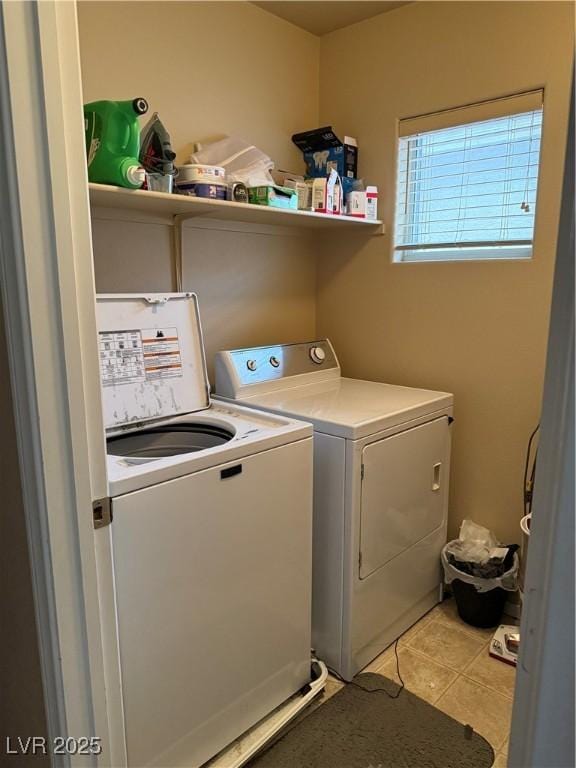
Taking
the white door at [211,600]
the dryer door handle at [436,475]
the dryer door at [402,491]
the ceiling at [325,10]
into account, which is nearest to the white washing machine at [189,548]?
the white door at [211,600]

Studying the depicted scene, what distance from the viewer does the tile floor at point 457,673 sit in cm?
180

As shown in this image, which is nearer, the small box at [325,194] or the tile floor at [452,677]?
the tile floor at [452,677]

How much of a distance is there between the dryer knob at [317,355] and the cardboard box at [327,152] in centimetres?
81

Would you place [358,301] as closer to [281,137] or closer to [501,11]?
[281,137]

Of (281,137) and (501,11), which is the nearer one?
(501,11)

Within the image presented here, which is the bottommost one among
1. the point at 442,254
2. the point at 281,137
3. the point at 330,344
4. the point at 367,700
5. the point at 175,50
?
the point at 367,700

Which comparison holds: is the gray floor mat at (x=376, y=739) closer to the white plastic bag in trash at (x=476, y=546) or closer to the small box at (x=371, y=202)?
the white plastic bag in trash at (x=476, y=546)

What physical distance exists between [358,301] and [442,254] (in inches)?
18.4

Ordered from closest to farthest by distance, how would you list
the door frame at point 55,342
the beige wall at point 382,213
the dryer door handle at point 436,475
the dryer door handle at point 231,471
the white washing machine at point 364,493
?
the door frame at point 55,342
the dryer door handle at point 231,471
the white washing machine at point 364,493
the beige wall at point 382,213
the dryer door handle at point 436,475

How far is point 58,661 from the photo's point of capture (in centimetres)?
105

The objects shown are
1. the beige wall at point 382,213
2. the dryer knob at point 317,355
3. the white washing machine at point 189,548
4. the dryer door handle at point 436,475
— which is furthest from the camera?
the dryer knob at point 317,355

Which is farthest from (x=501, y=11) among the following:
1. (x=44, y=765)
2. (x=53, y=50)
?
(x=44, y=765)

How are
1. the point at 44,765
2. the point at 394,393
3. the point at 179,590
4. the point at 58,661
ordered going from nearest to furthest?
the point at 58,661
the point at 44,765
the point at 179,590
the point at 394,393

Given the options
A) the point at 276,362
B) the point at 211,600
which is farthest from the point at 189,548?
the point at 276,362
